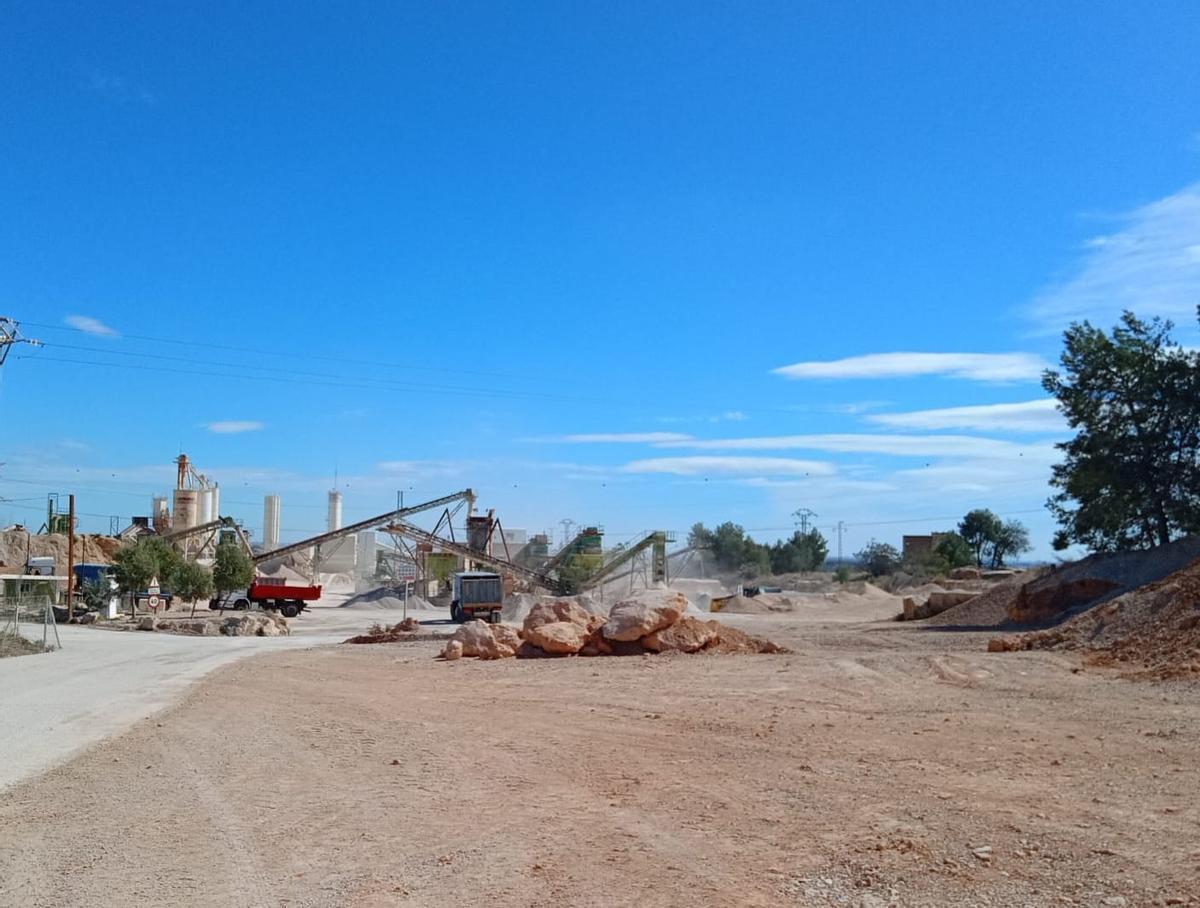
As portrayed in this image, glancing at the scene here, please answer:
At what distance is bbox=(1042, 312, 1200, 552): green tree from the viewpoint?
1800 inches

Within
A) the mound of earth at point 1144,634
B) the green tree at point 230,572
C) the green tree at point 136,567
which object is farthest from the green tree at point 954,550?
the mound of earth at point 1144,634

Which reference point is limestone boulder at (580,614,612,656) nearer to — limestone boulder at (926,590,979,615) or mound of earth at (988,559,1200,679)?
mound of earth at (988,559,1200,679)

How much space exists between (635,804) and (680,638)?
71.7 feet

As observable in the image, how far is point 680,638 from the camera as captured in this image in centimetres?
3297

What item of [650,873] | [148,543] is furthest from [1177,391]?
[148,543]

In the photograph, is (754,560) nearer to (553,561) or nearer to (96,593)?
(553,561)

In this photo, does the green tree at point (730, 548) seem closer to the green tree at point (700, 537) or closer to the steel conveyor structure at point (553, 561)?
the green tree at point (700, 537)

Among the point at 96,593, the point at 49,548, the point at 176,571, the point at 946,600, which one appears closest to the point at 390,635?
the point at 96,593

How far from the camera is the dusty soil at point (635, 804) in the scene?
822cm

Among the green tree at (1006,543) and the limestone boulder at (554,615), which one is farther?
the green tree at (1006,543)

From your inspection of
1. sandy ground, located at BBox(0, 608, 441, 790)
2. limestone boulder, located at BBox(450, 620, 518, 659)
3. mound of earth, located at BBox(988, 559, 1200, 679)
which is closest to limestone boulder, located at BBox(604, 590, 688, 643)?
limestone boulder, located at BBox(450, 620, 518, 659)

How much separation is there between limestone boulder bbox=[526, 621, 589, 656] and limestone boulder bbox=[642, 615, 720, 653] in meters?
2.13

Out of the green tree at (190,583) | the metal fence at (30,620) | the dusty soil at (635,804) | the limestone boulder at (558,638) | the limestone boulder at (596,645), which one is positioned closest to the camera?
the dusty soil at (635,804)

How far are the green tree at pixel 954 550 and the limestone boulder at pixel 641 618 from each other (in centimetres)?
9453
